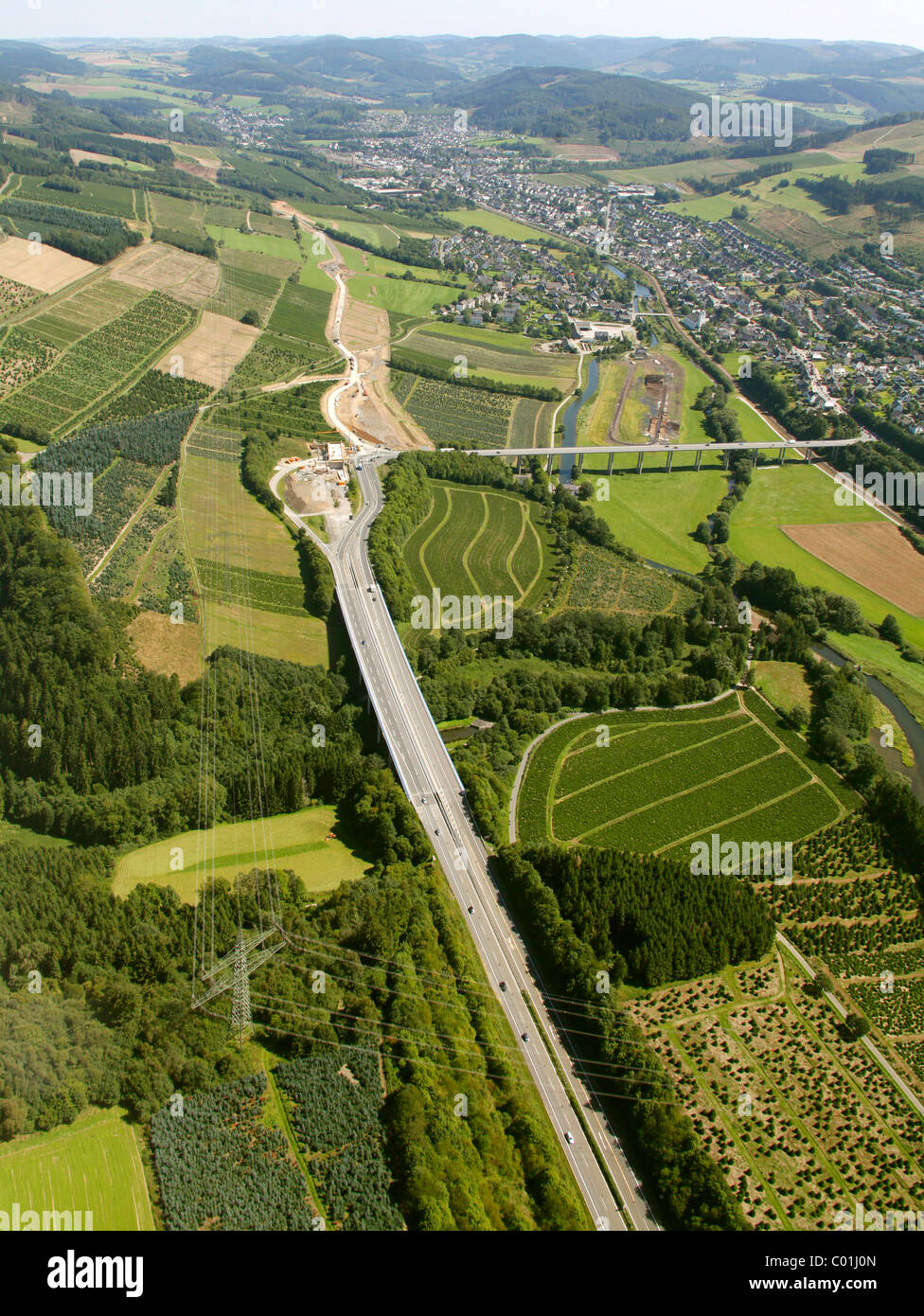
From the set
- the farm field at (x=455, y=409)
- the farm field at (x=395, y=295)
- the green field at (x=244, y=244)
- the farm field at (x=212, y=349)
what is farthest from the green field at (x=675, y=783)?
the green field at (x=244, y=244)

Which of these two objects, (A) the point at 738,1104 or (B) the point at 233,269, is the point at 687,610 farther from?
(B) the point at 233,269

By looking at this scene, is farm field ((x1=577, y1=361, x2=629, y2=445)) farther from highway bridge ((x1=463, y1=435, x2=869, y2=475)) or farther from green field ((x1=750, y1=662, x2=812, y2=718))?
green field ((x1=750, y1=662, x2=812, y2=718))

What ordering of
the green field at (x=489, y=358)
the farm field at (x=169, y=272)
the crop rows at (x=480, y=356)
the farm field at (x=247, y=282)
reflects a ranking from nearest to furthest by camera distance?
1. the farm field at (x=169, y=272)
2. the green field at (x=489, y=358)
3. the farm field at (x=247, y=282)
4. the crop rows at (x=480, y=356)

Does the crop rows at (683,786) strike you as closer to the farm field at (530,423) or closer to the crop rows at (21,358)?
the farm field at (530,423)

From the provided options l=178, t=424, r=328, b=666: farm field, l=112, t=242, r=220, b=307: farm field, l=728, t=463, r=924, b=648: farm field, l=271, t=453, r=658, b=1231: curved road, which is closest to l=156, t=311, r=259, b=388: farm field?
l=112, t=242, r=220, b=307: farm field

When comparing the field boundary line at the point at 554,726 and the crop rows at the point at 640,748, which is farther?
the crop rows at the point at 640,748

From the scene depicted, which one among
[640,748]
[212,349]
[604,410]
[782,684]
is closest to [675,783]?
[640,748]
